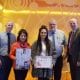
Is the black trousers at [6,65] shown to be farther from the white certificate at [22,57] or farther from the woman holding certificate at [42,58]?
the woman holding certificate at [42,58]

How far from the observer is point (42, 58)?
5.64 m

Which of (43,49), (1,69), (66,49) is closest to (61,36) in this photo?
(66,49)

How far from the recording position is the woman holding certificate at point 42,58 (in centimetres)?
565

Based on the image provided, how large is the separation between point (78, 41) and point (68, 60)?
101 cm

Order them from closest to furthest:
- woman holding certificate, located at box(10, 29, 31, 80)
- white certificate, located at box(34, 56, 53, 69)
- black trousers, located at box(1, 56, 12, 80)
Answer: white certificate, located at box(34, 56, 53, 69), woman holding certificate, located at box(10, 29, 31, 80), black trousers, located at box(1, 56, 12, 80)

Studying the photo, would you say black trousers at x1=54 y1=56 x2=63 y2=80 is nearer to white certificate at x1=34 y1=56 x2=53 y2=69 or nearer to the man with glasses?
the man with glasses

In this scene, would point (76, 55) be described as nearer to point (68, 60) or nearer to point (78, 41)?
point (78, 41)

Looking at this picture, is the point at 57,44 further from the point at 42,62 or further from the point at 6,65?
the point at 6,65

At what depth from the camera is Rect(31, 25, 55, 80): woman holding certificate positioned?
5.65 meters

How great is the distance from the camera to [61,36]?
6.45m

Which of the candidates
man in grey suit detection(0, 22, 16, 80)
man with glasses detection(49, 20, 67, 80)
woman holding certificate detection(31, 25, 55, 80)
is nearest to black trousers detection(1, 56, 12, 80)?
man in grey suit detection(0, 22, 16, 80)

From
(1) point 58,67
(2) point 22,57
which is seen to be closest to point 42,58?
(2) point 22,57

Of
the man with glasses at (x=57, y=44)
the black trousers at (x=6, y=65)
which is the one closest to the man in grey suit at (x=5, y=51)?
the black trousers at (x=6, y=65)

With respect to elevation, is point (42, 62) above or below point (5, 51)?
below
